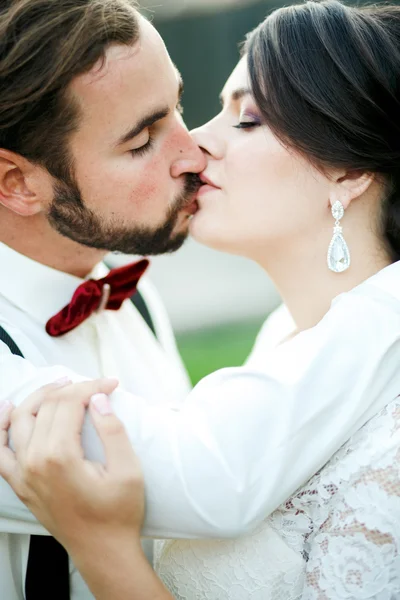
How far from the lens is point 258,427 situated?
1981 millimetres

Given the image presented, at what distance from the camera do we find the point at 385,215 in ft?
8.32

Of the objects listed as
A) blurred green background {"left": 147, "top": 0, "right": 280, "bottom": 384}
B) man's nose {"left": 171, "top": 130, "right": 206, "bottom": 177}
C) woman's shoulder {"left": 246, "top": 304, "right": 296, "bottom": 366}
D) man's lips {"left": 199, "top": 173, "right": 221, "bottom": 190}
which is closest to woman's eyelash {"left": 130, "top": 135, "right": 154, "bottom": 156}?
man's nose {"left": 171, "top": 130, "right": 206, "bottom": 177}

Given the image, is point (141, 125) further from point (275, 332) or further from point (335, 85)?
point (275, 332)

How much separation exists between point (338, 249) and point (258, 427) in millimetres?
741

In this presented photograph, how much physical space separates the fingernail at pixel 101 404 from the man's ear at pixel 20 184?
91cm

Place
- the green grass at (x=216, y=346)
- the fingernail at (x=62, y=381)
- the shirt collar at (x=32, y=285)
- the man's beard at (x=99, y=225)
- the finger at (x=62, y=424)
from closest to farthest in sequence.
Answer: the finger at (x=62, y=424), the fingernail at (x=62, y=381), the shirt collar at (x=32, y=285), the man's beard at (x=99, y=225), the green grass at (x=216, y=346)

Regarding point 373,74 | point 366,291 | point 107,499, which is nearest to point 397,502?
point 366,291

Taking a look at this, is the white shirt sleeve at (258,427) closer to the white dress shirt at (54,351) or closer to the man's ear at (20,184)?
the white dress shirt at (54,351)

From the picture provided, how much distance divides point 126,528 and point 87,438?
0.81 feet

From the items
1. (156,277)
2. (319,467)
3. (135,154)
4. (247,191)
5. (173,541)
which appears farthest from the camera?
(156,277)

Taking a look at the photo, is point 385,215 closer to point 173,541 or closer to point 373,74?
point 373,74

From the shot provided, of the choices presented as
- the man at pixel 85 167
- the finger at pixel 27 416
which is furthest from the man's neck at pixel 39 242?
the finger at pixel 27 416

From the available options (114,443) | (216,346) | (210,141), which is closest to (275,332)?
(210,141)

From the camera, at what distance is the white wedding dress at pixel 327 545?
2006mm
